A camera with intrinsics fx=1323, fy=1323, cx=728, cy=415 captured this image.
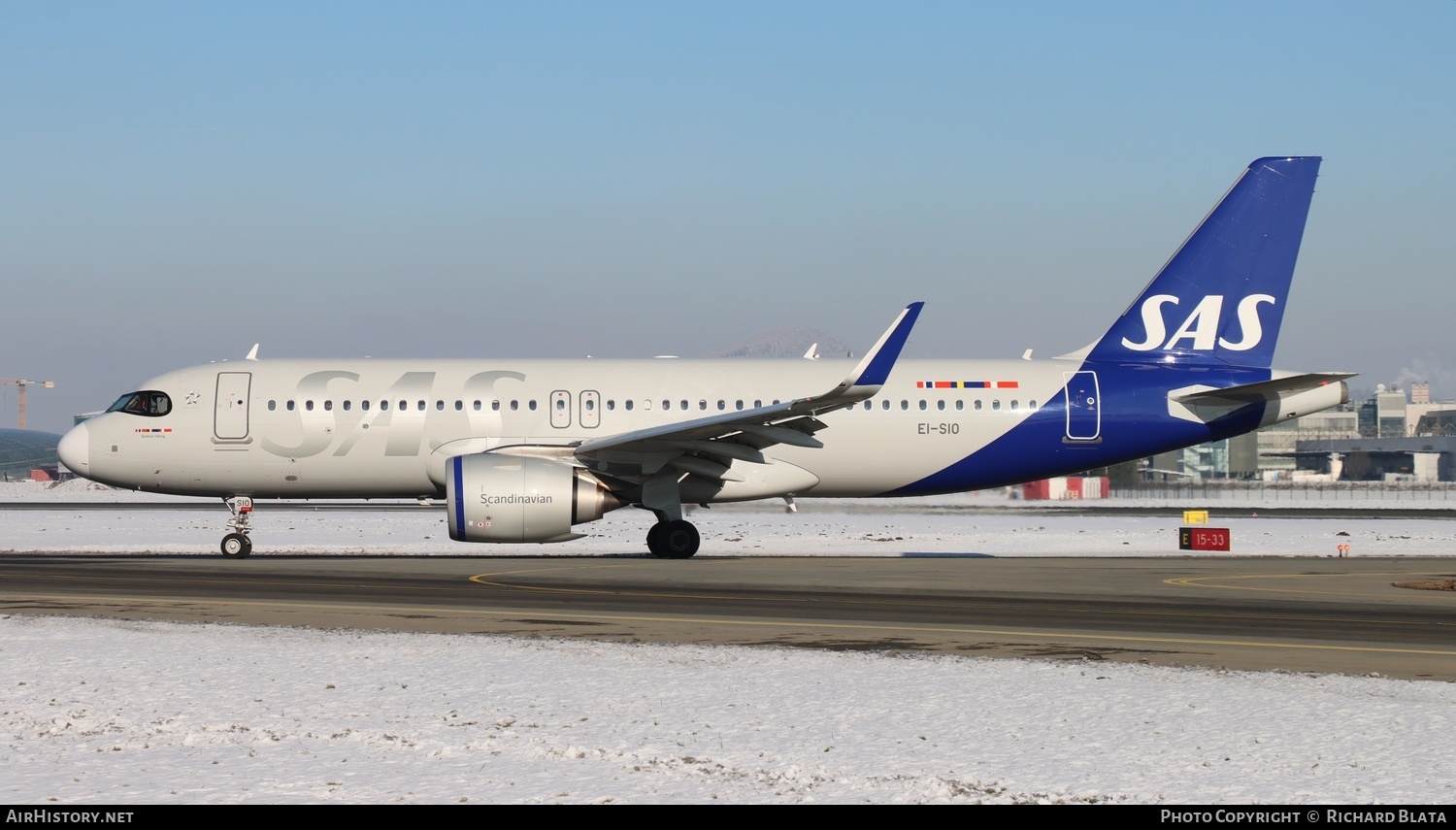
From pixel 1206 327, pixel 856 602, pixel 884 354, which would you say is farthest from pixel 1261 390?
pixel 856 602

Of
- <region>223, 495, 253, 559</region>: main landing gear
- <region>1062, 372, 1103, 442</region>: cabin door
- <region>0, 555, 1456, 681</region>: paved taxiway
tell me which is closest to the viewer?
<region>0, 555, 1456, 681</region>: paved taxiway

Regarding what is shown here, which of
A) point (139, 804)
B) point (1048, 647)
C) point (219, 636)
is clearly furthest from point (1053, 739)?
point (219, 636)

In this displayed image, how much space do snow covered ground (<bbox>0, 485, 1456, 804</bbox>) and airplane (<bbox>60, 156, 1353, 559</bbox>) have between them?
12.3 metres

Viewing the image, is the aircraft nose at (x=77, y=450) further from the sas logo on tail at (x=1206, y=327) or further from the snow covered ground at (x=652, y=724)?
the sas logo on tail at (x=1206, y=327)

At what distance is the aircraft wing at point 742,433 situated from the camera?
23.0 m

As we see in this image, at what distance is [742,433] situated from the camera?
2472 cm

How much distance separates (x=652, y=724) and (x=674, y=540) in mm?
16449

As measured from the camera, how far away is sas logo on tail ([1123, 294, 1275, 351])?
90.2 feet

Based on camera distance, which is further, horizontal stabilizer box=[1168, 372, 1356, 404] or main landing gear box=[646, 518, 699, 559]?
horizontal stabilizer box=[1168, 372, 1356, 404]

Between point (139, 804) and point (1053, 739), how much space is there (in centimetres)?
531

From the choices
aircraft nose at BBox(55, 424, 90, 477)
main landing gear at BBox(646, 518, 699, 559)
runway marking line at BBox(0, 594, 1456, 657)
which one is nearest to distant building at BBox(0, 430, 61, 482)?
aircraft nose at BBox(55, 424, 90, 477)

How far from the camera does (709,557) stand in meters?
26.1

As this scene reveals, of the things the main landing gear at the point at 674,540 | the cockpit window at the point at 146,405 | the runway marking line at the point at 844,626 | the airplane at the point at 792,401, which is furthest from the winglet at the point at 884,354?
the cockpit window at the point at 146,405

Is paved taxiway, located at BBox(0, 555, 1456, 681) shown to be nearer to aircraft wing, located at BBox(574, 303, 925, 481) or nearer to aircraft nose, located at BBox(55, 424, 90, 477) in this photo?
aircraft wing, located at BBox(574, 303, 925, 481)
